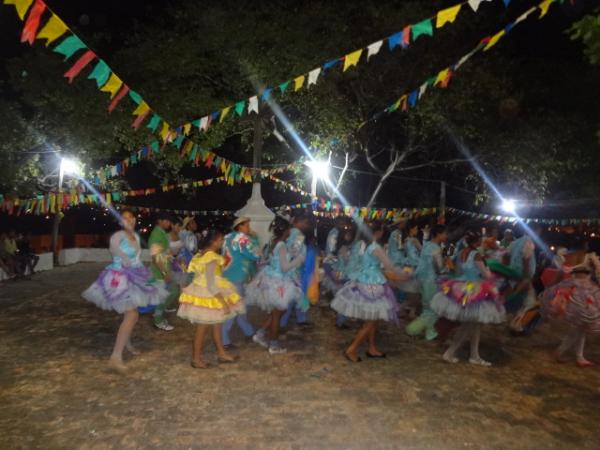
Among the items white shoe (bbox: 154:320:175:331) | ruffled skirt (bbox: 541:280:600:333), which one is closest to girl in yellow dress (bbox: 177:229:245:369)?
white shoe (bbox: 154:320:175:331)

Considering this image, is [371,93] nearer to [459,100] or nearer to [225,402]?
[459,100]

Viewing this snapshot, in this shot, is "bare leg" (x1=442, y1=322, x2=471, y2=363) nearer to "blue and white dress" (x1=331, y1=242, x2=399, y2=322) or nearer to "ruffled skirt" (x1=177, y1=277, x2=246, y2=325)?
"blue and white dress" (x1=331, y1=242, x2=399, y2=322)

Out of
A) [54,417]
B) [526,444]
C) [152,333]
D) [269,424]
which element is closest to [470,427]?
[526,444]

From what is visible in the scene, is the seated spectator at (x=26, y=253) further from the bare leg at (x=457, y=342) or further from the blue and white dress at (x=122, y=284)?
the bare leg at (x=457, y=342)

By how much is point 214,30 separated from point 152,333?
9405mm

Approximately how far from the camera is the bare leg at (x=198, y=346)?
567cm

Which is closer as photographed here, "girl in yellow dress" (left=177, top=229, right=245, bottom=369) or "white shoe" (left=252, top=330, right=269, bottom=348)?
"girl in yellow dress" (left=177, top=229, right=245, bottom=369)

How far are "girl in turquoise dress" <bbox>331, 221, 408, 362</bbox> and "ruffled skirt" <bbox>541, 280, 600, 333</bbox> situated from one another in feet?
7.17

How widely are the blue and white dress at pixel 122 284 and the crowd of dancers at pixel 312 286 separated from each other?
0.04 feet

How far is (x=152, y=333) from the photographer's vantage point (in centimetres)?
733

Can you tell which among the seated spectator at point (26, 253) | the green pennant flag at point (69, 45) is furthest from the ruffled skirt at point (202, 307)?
the seated spectator at point (26, 253)

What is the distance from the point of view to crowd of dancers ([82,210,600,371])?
5688mm

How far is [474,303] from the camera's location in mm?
6090

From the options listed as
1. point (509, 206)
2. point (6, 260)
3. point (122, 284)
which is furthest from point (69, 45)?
point (509, 206)
